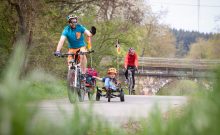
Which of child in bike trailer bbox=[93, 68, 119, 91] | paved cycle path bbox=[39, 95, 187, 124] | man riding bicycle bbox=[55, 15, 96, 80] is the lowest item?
child in bike trailer bbox=[93, 68, 119, 91]

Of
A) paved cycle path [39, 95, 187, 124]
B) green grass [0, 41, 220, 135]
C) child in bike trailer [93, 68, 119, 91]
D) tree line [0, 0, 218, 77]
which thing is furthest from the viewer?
tree line [0, 0, 218, 77]

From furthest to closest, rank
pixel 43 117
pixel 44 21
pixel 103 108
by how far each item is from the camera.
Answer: pixel 44 21 < pixel 103 108 < pixel 43 117

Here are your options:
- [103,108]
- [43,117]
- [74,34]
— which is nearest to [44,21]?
[74,34]

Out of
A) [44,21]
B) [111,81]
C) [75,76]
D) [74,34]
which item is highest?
[44,21]

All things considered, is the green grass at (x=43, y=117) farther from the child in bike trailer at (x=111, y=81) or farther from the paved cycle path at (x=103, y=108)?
the child in bike trailer at (x=111, y=81)

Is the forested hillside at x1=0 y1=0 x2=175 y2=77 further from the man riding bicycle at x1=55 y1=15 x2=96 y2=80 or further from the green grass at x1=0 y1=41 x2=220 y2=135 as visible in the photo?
the green grass at x1=0 y1=41 x2=220 y2=135

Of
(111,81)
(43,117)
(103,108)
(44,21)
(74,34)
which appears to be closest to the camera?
(43,117)

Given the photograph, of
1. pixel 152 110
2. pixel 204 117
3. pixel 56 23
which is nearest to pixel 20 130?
pixel 204 117

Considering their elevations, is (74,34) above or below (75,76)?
above

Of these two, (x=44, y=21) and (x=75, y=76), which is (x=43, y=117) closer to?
(x=75, y=76)

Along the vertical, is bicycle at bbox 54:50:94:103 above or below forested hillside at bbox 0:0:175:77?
below

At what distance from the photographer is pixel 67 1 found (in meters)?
20.5

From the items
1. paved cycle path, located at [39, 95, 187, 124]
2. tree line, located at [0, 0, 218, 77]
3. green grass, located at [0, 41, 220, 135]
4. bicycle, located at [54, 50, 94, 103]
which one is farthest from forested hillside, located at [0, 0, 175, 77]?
green grass, located at [0, 41, 220, 135]

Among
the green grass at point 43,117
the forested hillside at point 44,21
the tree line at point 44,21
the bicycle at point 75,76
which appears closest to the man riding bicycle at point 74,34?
the bicycle at point 75,76
